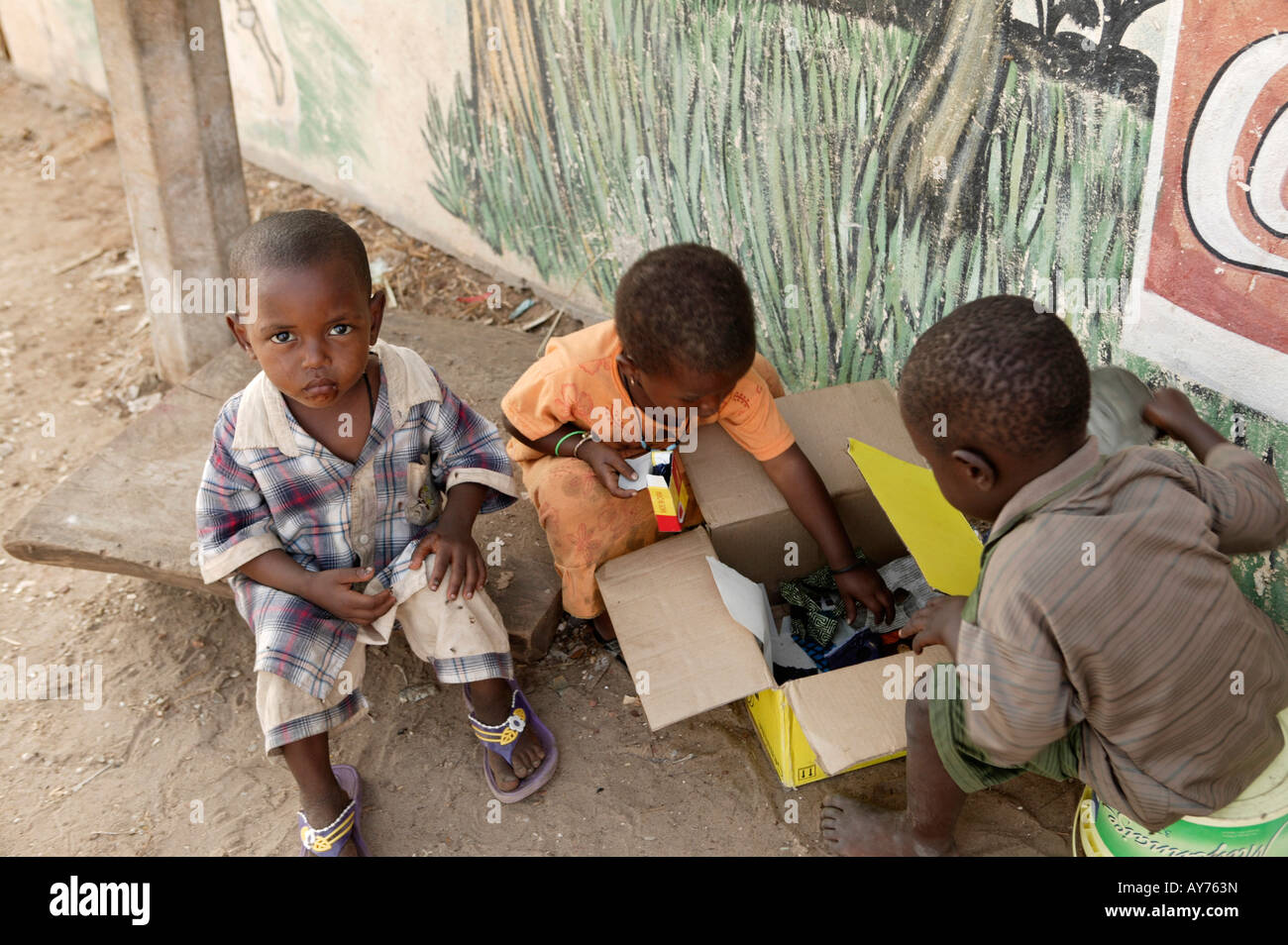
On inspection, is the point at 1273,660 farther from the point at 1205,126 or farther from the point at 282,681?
the point at 282,681

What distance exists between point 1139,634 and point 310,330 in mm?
Result: 1525

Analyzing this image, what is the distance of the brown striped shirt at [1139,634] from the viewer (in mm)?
1468

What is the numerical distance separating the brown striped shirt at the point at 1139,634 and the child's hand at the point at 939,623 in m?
0.10

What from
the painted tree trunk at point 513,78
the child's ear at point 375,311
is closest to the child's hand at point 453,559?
the child's ear at point 375,311

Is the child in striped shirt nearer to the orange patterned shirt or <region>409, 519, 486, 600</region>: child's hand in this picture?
the orange patterned shirt

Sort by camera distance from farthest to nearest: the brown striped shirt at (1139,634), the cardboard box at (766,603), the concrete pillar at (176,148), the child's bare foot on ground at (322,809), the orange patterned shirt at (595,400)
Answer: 1. the concrete pillar at (176,148)
2. the orange patterned shirt at (595,400)
3. the child's bare foot on ground at (322,809)
4. the cardboard box at (766,603)
5. the brown striped shirt at (1139,634)

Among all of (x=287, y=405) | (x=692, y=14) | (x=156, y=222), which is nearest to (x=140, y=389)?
(x=156, y=222)

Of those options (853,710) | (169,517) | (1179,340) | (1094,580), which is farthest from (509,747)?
(1179,340)

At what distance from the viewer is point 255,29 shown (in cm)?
479

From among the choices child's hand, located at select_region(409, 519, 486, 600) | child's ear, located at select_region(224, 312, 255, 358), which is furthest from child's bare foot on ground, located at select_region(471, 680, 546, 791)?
child's ear, located at select_region(224, 312, 255, 358)

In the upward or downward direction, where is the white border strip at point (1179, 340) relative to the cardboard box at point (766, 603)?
upward

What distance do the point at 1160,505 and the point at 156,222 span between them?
3.07 m

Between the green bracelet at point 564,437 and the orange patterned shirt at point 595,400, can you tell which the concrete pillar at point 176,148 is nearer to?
the orange patterned shirt at point 595,400

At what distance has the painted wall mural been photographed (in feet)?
6.21
